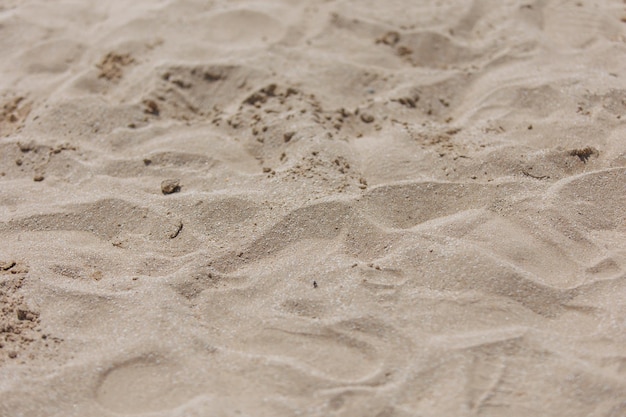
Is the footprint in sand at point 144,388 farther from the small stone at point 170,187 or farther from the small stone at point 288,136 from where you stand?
the small stone at point 288,136

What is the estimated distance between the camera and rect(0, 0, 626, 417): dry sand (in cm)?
167

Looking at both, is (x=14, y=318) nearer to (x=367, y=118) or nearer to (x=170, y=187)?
(x=170, y=187)

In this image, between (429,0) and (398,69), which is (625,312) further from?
(429,0)

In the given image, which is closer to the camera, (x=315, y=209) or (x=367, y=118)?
(x=315, y=209)

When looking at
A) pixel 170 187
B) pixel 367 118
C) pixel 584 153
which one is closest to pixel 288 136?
pixel 367 118

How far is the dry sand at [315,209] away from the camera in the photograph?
1.67 metres

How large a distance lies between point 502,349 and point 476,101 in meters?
1.29

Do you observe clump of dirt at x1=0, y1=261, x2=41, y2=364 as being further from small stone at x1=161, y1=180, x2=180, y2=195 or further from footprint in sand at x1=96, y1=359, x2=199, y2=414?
small stone at x1=161, y1=180, x2=180, y2=195

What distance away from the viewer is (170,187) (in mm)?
2324

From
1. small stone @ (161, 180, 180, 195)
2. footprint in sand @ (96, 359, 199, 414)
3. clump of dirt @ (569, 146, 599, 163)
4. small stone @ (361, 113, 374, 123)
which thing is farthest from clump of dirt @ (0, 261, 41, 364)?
clump of dirt @ (569, 146, 599, 163)

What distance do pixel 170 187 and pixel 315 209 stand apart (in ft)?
1.82

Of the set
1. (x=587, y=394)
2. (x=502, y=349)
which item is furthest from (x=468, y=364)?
(x=587, y=394)

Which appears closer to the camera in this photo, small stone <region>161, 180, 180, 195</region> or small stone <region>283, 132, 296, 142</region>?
small stone <region>161, 180, 180, 195</region>

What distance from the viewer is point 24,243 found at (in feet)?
7.06
